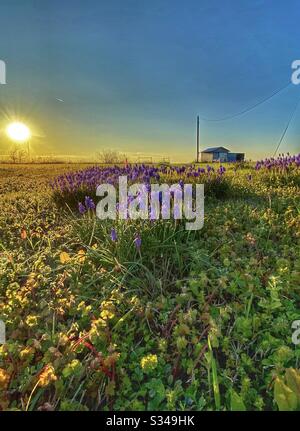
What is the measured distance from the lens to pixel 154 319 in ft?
6.99

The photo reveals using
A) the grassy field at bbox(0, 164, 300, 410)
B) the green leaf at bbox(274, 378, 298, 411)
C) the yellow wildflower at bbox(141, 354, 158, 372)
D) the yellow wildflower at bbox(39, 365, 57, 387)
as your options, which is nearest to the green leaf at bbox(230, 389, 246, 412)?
the grassy field at bbox(0, 164, 300, 410)

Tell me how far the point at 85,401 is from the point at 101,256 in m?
1.35

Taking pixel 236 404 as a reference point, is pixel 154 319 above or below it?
above

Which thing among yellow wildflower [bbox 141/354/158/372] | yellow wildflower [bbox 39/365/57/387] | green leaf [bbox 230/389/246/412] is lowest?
green leaf [bbox 230/389/246/412]

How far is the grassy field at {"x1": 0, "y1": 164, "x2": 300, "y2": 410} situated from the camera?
161cm

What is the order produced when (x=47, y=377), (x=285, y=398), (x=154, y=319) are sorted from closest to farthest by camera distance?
(x=285, y=398)
(x=47, y=377)
(x=154, y=319)

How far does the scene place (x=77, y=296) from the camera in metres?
2.45

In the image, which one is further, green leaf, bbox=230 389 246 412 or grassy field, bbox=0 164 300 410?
grassy field, bbox=0 164 300 410

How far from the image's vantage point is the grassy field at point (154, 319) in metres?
1.61

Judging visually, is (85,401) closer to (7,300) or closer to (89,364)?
(89,364)

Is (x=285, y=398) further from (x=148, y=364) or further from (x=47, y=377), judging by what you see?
(x=47, y=377)

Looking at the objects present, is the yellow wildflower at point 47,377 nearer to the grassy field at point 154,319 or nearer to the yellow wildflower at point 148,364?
the grassy field at point 154,319

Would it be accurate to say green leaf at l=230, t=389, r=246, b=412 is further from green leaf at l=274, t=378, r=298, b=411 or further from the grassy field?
green leaf at l=274, t=378, r=298, b=411

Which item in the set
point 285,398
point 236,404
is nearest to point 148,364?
point 236,404
